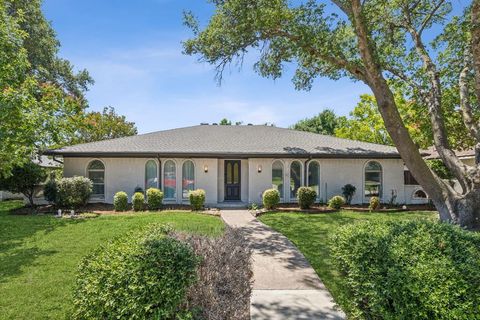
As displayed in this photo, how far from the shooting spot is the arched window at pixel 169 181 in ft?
48.9

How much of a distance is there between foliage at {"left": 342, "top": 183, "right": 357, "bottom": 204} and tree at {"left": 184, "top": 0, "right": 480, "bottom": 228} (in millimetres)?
5242

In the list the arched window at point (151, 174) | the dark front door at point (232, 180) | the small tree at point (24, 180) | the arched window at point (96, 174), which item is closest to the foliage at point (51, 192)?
the small tree at point (24, 180)

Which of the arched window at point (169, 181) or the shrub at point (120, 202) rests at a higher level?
the arched window at point (169, 181)

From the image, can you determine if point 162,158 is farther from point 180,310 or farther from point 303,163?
point 180,310

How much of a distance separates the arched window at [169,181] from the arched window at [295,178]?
19.9 ft

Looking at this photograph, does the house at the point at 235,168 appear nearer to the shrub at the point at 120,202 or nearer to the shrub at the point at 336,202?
the shrub at the point at 336,202

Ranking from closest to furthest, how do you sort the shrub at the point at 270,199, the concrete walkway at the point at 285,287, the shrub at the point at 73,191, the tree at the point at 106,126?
the concrete walkway at the point at 285,287 < the shrub at the point at 73,191 < the shrub at the point at 270,199 < the tree at the point at 106,126

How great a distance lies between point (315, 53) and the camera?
862 centimetres

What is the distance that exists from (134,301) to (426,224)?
402 centimetres

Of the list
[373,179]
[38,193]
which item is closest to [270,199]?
[373,179]

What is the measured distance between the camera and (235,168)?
51.5 feet

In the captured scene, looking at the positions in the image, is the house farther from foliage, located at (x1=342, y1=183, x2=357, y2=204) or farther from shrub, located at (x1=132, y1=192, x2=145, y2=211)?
shrub, located at (x1=132, y1=192, x2=145, y2=211)

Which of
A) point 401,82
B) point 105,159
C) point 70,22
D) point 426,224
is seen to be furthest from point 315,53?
point 105,159

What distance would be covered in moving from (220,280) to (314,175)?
509 inches
